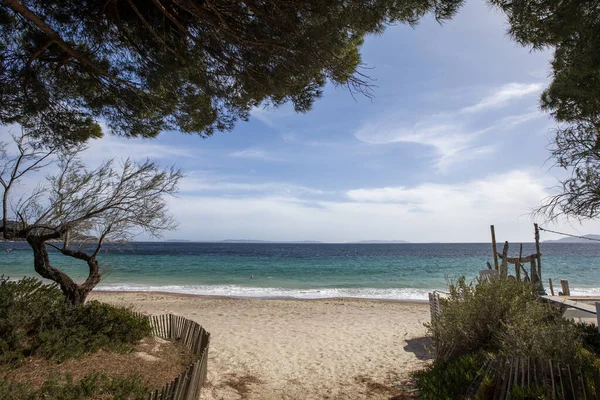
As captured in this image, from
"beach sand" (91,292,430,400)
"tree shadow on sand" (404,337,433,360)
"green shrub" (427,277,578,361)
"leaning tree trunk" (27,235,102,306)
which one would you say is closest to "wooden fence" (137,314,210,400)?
"beach sand" (91,292,430,400)

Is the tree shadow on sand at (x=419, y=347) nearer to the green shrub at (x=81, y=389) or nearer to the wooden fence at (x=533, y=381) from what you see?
the wooden fence at (x=533, y=381)

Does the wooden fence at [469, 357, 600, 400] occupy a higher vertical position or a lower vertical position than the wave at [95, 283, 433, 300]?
higher

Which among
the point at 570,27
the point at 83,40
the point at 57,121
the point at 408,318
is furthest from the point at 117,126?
the point at 408,318

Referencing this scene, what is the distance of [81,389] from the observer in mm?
3576

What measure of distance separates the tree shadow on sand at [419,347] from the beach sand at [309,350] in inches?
0.8

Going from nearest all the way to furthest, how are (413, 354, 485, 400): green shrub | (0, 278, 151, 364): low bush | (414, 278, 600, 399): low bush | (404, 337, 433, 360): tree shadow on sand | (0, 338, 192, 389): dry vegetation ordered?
(414, 278, 600, 399): low bush, (413, 354, 485, 400): green shrub, (0, 338, 192, 389): dry vegetation, (0, 278, 151, 364): low bush, (404, 337, 433, 360): tree shadow on sand

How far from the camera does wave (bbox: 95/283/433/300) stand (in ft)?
64.7

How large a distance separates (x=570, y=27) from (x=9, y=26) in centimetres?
711

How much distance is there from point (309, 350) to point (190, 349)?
2837 millimetres

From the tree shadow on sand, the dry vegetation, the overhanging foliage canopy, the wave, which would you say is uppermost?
the overhanging foliage canopy

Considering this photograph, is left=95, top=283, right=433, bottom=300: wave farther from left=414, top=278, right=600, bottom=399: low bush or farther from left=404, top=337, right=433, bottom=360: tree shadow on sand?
left=414, top=278, right=600, bottom=399: low bush

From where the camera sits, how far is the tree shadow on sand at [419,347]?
24.3ft

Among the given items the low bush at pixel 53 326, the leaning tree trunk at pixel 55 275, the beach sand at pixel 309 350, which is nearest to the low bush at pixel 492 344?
the beach sand at pixel 309 350

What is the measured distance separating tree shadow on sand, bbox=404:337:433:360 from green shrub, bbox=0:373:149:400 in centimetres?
521
